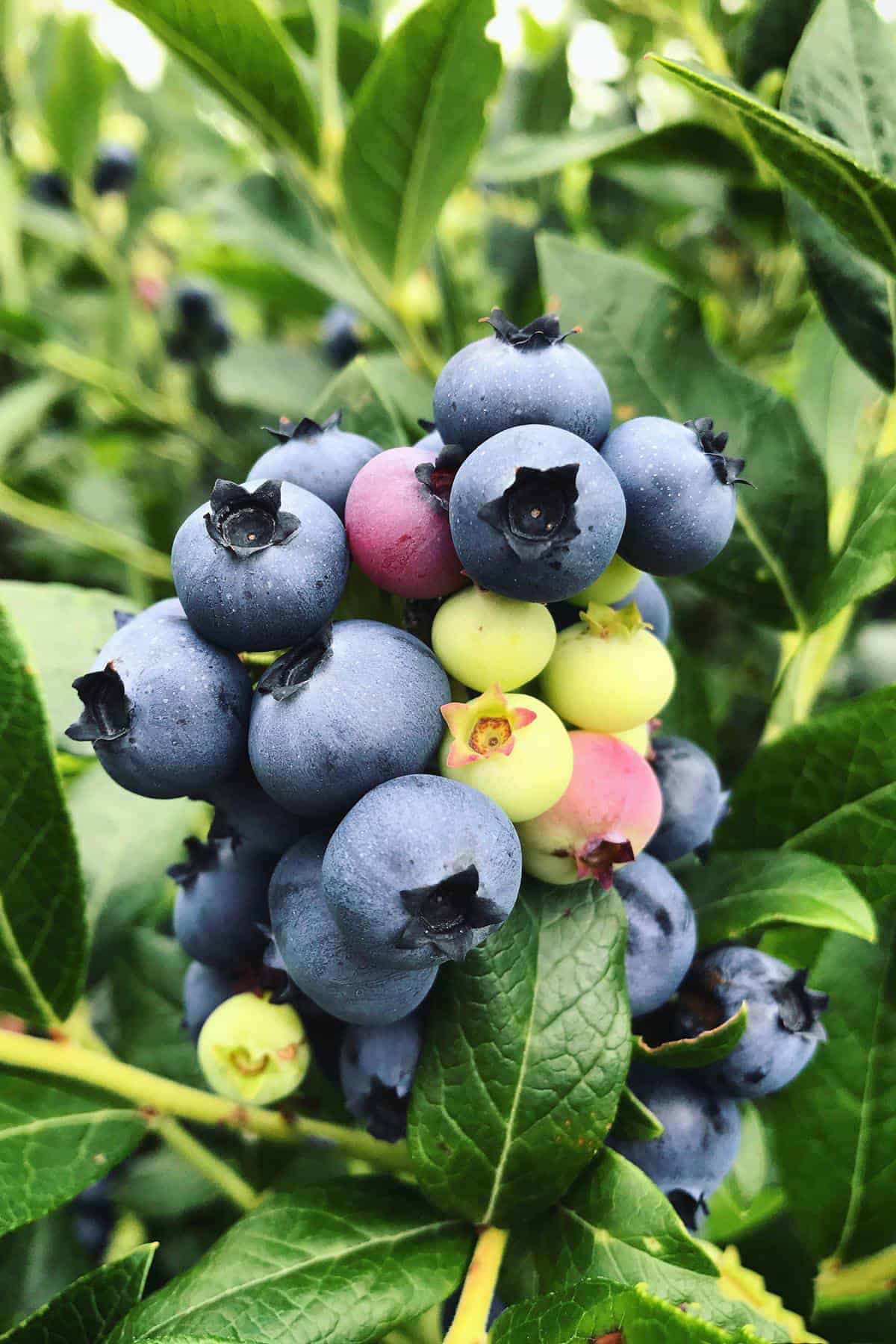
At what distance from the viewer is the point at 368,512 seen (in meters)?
0.99

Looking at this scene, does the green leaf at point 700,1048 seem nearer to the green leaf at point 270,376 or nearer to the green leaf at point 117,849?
the green leaf at point 117,849

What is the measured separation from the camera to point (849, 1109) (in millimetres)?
1413

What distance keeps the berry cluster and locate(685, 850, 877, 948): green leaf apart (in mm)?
91

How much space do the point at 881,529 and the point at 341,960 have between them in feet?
2.78

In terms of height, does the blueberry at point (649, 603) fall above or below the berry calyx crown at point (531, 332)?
below

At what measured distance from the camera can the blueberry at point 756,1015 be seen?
3.84ft

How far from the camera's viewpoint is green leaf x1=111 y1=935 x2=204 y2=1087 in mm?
1635

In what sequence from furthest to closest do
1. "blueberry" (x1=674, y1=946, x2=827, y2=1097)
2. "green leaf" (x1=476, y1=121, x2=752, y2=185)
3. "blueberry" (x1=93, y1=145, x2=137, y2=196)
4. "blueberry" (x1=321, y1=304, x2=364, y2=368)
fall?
"blueberry" (x1=93, y1=145, x2=137, y2=196) < "blueberry" (x1=321, y1=304, x2=364, y2=368) < "green leaf" (x1=476, y1=121, x2=752, y2=185) < "blueberry" (x1=674, y1=946, x2=827, y2=1097)

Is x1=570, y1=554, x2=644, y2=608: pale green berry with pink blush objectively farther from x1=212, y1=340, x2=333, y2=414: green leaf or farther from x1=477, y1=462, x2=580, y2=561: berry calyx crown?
x1=212, y1=340, x2=333, y2=414: green leaf

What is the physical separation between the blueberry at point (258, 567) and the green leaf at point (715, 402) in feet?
2.17

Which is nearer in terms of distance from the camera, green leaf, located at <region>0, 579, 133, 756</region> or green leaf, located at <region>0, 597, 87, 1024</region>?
green leaf, located at <region>0, 597, 87, 1024</region>

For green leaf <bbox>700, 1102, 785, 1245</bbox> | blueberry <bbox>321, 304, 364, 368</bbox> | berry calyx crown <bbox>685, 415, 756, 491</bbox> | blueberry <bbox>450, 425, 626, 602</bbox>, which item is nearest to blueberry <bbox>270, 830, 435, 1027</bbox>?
blueberry <bbox>450, 425, 626, 602</bbox>

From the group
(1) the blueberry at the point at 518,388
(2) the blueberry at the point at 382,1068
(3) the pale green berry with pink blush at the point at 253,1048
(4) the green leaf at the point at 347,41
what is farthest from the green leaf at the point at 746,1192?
(4) the green leaf at the point at 347,41

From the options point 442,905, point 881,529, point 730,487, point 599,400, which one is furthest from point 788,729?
point 442,905
